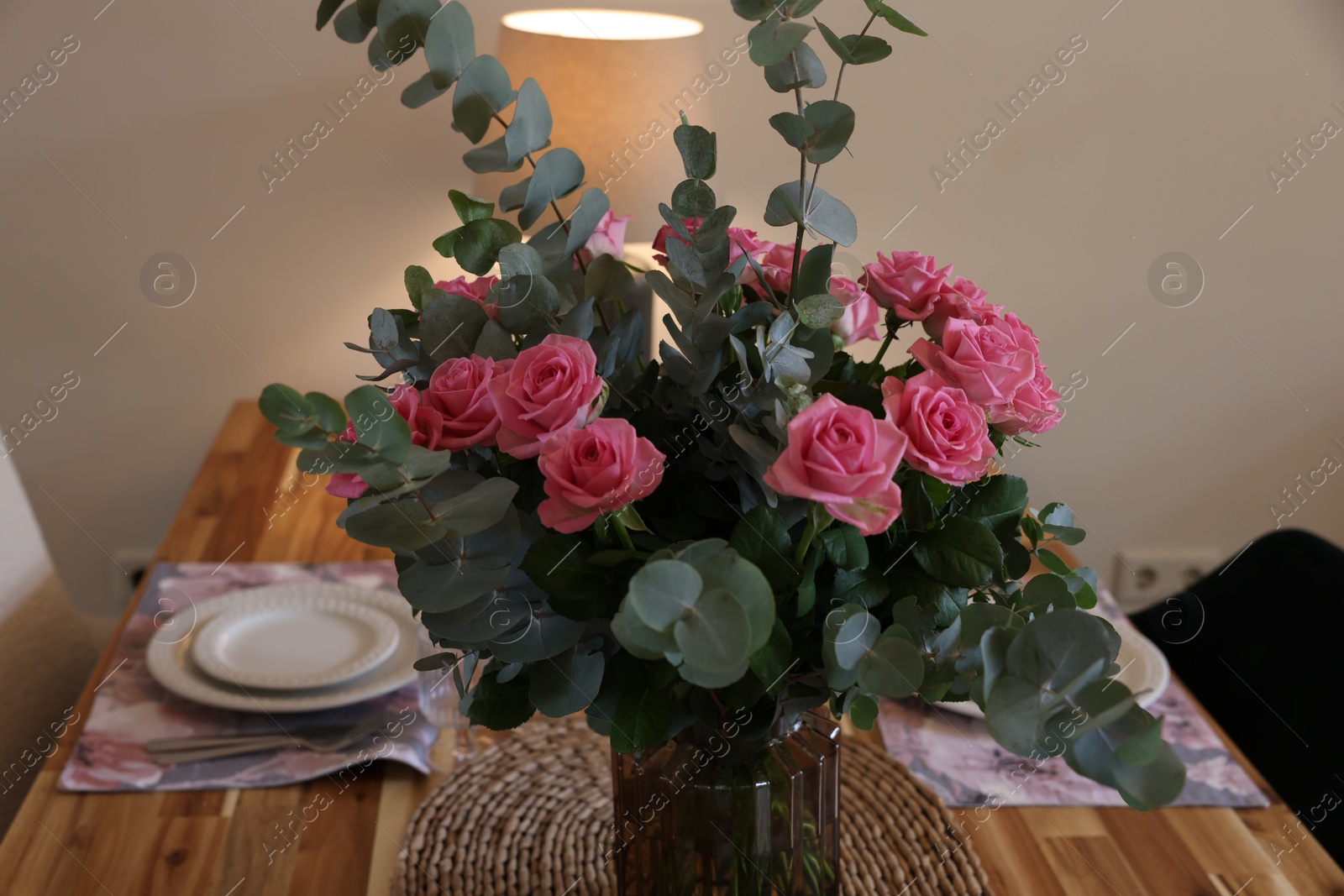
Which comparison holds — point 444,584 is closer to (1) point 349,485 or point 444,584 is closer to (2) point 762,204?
(1) point 349,485

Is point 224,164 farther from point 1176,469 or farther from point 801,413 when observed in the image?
point 1176,469

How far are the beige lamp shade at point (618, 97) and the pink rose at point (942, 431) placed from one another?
1087 millimetres

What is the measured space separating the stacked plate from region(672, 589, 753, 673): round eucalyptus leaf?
0.64 m

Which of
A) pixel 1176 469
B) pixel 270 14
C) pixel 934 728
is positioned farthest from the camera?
pixel 1176 469

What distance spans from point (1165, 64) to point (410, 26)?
5.63 feet

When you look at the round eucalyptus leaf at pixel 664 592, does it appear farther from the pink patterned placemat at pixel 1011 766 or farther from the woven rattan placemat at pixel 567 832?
the pink patterned placemat at pixel 1011 766

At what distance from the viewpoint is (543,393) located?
423 millimetres

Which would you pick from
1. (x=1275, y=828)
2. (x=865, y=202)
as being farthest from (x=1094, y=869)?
(x=865, y=202)

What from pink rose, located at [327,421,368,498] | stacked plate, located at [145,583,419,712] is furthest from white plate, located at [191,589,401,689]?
pink rose, located at [327,421,368,498]

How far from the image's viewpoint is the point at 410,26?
1.63 ft

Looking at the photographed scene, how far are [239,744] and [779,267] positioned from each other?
2.11 ft

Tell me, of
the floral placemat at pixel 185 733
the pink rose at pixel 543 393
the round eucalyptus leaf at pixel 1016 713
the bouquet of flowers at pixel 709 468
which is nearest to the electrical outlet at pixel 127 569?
the floral placemat at pixel 185 733

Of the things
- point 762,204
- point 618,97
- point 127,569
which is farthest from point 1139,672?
point 127,569

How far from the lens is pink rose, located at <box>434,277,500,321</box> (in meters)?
0.53
